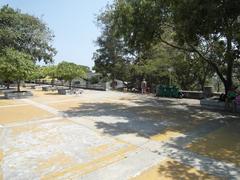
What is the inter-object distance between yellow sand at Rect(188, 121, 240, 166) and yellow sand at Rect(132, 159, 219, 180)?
1.14 m

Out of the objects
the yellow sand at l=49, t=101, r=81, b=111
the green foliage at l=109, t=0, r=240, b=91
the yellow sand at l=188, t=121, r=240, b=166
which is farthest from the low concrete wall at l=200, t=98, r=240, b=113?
the yellow sand at l=49, t=101, r=81, b=111

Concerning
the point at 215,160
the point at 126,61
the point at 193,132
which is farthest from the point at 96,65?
the point at 215,160

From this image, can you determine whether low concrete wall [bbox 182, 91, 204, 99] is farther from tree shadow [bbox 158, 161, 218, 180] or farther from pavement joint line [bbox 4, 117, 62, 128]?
tree shadow [bbox 158, 161, 218, 180]

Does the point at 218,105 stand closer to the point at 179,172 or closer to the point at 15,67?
the point at 179,172

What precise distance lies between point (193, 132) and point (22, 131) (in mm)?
5935

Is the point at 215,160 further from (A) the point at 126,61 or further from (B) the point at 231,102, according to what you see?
(A) the point at 126,61

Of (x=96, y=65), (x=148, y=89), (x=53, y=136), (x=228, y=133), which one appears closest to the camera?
(x=53, y=136)

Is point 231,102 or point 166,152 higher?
point 231,102

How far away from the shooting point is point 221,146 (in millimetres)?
7254

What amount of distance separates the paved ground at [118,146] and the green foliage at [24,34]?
16159 mm

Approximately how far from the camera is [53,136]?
808cm

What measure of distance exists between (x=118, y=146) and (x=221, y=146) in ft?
9.69

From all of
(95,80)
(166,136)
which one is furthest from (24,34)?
(166,136)

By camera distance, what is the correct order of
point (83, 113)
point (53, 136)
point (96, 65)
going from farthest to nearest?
point (96, 65) < point (83, 113) < point (53, 136)
